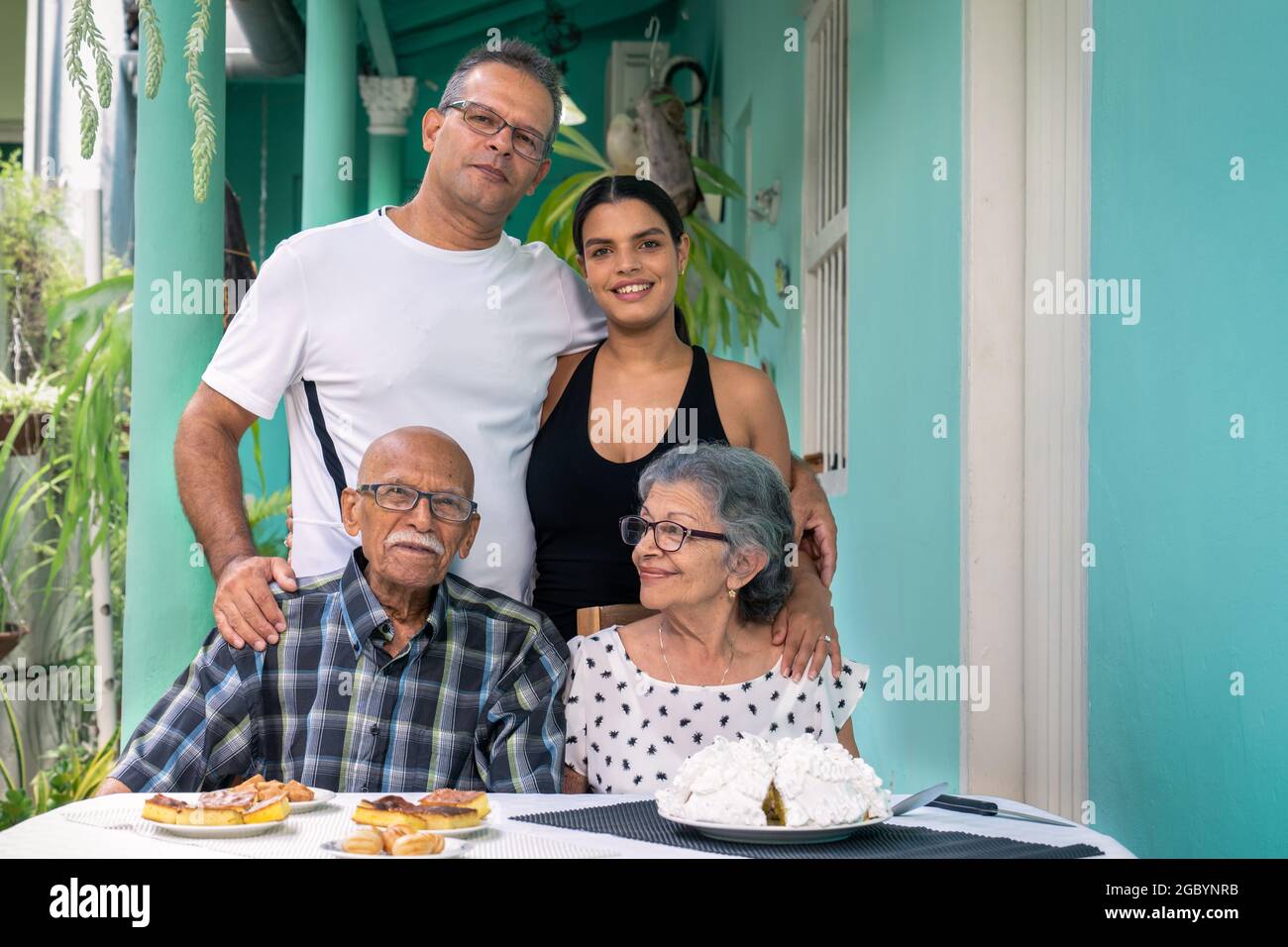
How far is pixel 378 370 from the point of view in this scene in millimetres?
2213

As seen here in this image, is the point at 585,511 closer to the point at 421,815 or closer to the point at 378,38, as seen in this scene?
the point at 421,815

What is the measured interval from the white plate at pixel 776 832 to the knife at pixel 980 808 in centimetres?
26

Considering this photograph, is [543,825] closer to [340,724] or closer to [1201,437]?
[340,724]

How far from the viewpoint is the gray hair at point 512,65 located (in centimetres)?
232

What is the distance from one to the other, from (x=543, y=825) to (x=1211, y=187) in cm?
129

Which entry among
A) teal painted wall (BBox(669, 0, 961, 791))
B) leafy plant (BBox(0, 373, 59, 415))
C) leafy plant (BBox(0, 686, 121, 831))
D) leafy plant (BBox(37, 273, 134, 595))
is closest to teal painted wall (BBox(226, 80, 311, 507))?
leafy plant (BBox(0, 373, 59, 415))

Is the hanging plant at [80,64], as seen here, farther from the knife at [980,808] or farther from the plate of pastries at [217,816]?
the knife at [980,808]

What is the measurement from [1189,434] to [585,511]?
3.08 feet

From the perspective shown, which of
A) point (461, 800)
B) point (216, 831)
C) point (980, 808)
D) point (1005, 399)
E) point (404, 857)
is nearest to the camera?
point (404, 857)

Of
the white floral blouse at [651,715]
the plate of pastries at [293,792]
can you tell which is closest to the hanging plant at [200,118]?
the white floral blouse at [651,715]

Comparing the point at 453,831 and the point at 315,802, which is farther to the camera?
the point at 315,802

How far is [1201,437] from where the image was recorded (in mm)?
1916

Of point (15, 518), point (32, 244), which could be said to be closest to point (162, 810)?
point (15, 518)
